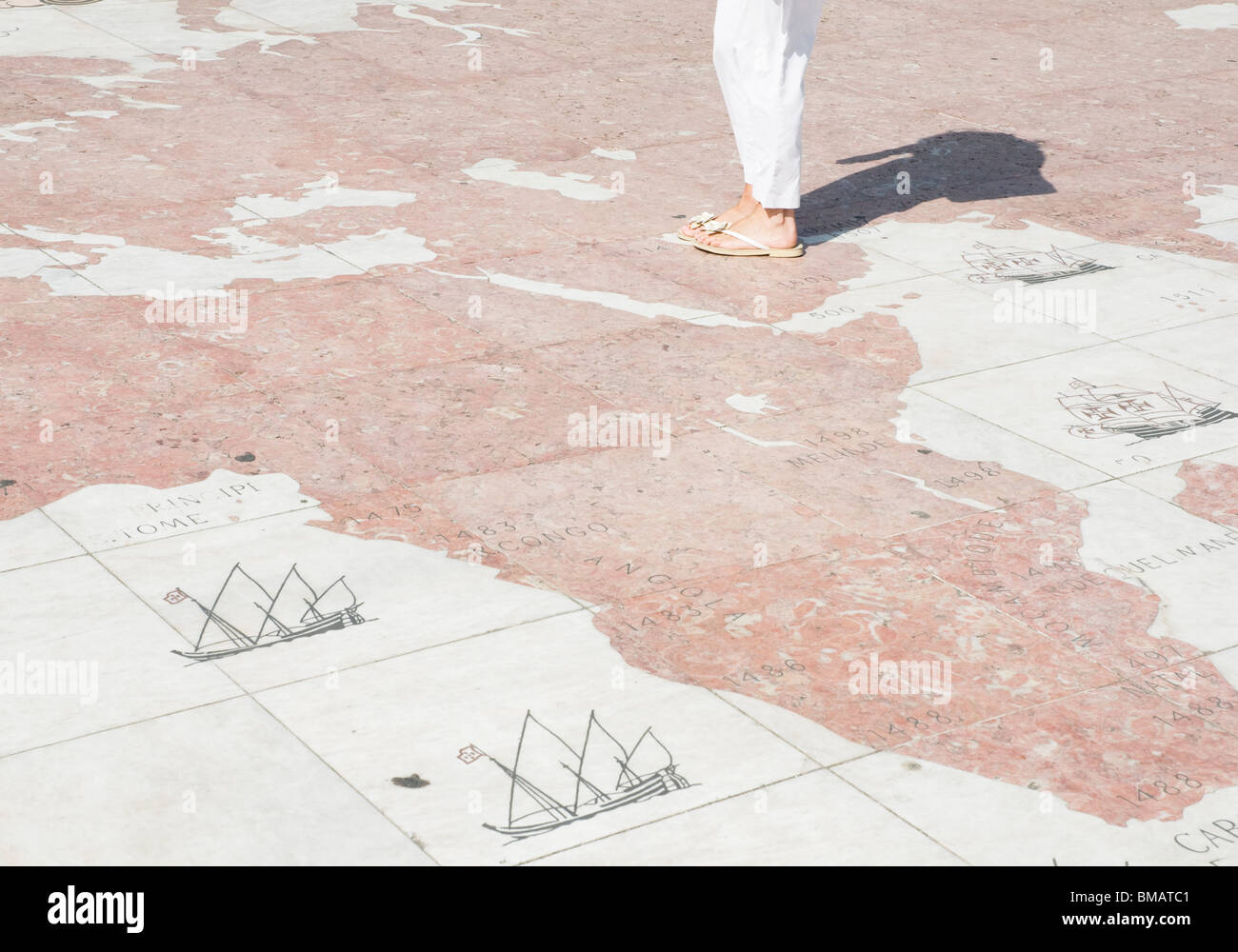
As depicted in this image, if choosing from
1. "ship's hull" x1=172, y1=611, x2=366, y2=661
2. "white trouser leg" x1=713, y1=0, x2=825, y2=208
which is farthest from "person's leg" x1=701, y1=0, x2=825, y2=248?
"ship's hull" x1=172, y1=611, x2=366, y2=661

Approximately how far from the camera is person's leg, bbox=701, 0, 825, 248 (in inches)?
249

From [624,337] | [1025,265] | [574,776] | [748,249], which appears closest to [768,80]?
[748,249]

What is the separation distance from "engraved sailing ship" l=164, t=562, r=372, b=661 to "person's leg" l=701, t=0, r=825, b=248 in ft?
10.2

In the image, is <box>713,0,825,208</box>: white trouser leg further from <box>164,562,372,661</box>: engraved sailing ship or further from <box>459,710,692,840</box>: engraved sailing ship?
<box>459,710,692,840</box>: engraved sailing ship

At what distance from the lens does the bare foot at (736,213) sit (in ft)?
21.9

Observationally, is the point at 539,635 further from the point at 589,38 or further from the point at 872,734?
the point at 589,38

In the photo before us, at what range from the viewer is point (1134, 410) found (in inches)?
208

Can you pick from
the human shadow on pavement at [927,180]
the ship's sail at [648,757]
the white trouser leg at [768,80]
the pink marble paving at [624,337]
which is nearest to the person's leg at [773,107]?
the white trouser leg at [768,80]

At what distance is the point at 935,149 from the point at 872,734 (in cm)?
517

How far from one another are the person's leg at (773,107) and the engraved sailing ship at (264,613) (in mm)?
3112

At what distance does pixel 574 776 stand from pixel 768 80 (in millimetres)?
3864

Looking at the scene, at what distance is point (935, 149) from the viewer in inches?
318

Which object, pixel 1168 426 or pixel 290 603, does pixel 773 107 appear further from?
pixel 290 603

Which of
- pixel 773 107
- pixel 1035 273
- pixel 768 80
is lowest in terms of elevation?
pixel 1035 273
